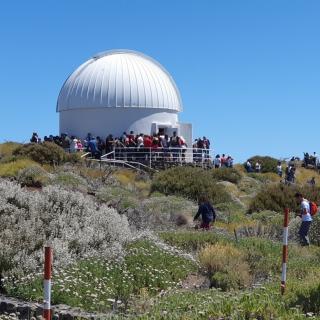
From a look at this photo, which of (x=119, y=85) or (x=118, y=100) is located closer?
(x=118, y=100)

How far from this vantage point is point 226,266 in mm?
12914

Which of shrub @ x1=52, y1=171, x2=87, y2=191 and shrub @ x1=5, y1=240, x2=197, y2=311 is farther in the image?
shrub @ x1=52, y1=171, x2=87, y2=191

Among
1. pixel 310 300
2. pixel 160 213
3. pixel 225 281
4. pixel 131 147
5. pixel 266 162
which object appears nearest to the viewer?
pixel 310 300

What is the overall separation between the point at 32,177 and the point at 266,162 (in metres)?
25.8

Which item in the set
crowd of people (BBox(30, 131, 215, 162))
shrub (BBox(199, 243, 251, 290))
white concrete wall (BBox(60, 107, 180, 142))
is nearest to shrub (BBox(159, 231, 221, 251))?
shrub (BBox(199, 243, 251, 290))

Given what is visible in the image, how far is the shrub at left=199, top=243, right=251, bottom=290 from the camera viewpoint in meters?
12.3

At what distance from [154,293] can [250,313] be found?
3275 mm

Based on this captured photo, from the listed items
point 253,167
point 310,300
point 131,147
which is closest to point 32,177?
point 131,147

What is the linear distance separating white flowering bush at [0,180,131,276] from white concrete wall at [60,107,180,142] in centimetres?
2935

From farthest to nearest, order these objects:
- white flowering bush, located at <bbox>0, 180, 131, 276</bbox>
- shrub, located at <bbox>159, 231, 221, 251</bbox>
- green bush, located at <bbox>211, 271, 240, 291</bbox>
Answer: shrub, located at <bbox>159, 231, 221, 251</bbox> → green bush, located at <bbox>211, 271, 240, 291</bbox> → white flowering bush, located at <bbox>0, 180, 131, 276</bbox>

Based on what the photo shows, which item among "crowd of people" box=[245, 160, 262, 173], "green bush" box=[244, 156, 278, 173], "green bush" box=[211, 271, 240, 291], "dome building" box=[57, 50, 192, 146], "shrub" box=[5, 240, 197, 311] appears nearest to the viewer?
"shrub" box=[5, 240, 197, 311]

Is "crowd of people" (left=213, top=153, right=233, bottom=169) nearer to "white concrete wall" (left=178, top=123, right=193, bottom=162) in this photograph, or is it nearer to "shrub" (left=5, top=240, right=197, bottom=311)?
"white concrete wall" (left=178, top=123, right=193, bottom=162)

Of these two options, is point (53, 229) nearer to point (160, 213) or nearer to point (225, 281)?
point (225, 281)

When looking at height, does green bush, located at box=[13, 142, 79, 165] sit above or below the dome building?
below
